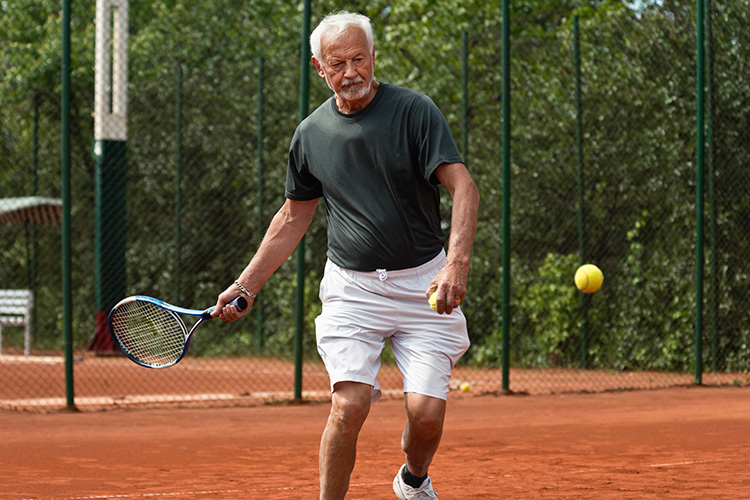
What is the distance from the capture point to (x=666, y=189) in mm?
9781

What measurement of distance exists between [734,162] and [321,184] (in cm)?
691

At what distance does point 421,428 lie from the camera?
3.38m

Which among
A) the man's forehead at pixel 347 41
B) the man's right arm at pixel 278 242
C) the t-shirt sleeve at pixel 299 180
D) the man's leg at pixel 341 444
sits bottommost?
the man's leg at pixel 341 444

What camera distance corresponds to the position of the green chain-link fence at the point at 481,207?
31.0 ft

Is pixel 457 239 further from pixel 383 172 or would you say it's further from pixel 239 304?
pixel 239 304

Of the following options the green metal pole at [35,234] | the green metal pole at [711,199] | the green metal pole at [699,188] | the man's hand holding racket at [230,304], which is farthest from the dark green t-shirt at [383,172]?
the green metal pole at [35,234]

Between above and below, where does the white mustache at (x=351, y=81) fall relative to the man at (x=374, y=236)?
above

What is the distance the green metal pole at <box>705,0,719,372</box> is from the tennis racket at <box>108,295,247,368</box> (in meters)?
6.43

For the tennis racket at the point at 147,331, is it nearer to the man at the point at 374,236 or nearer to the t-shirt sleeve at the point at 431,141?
the man at the point at 374,236

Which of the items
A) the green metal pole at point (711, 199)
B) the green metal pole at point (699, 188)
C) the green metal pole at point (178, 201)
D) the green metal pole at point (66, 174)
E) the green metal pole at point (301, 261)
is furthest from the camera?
the green metal pole at point (178, 201)

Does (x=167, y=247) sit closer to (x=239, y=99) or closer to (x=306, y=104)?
(x=239, y=99)

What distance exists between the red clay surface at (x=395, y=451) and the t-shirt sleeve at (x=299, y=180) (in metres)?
1.36

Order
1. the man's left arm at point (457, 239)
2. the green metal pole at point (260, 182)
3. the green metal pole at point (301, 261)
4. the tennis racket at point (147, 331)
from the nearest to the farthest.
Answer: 1. the man's left arm at point (457, 239)
2. the tennis racket at point (147, 331)
3. the green metal pole at point (301, 261)
4. the green metal pole at point (260, 182)

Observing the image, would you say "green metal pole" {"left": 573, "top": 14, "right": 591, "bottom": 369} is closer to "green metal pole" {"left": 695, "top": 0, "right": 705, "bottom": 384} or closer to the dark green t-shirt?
"green metal pole" {"left": 695, "top": 0, "right": 705, "bottom": 384}
